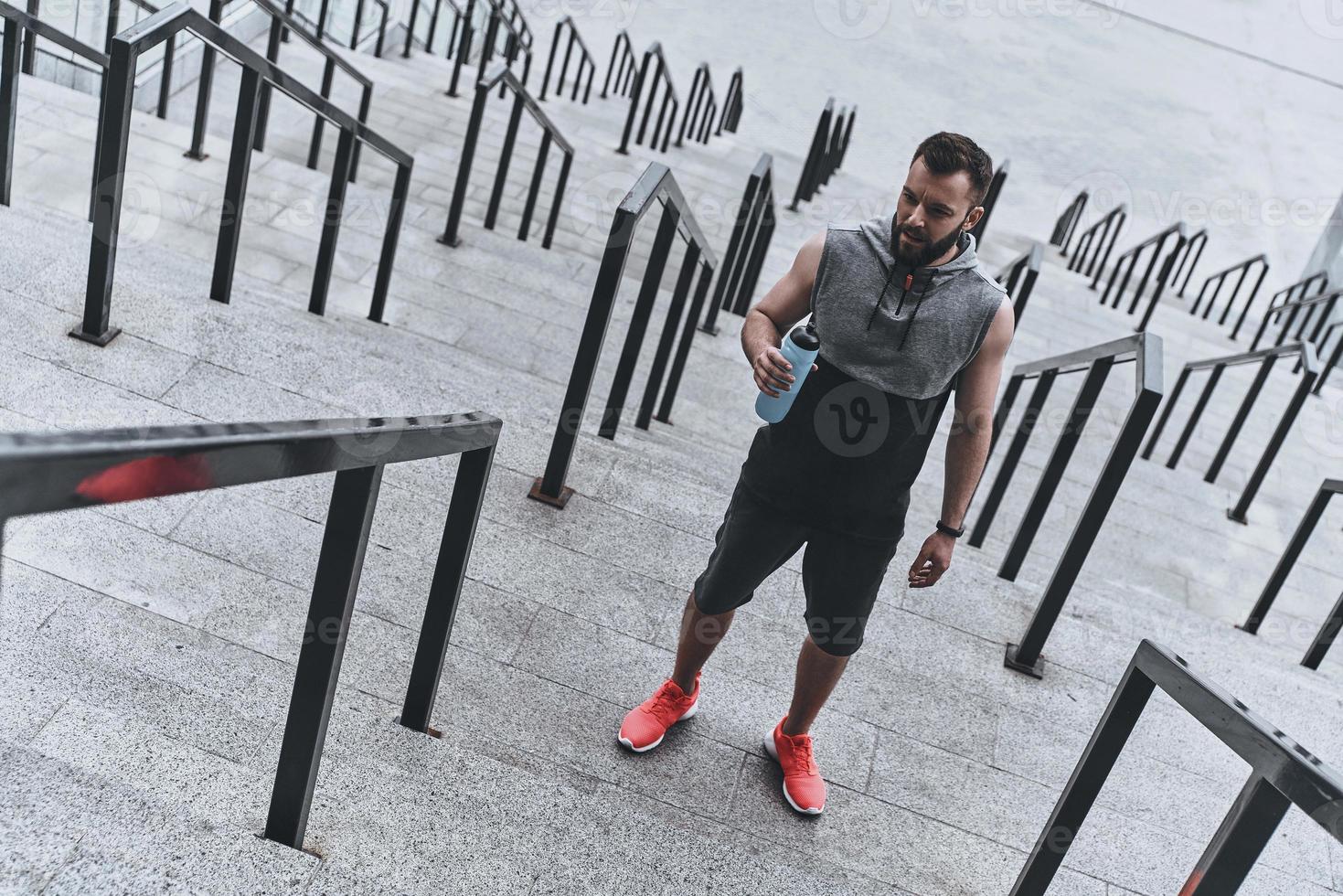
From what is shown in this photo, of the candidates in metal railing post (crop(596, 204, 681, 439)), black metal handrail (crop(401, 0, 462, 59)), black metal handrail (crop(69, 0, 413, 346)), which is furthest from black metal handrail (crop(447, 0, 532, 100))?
metal railing post (crop(596, 204, 681, 439))

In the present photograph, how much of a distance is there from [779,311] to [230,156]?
2342 millimetres

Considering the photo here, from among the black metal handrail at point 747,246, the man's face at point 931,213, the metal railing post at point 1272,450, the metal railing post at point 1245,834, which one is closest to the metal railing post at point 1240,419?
the metal railing post at point 1272,450

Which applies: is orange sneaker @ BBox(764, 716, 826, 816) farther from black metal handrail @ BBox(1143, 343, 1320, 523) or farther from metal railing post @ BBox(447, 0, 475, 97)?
metal railing post @ BBox(447, 0, 475, 97)

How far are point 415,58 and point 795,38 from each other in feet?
24.1

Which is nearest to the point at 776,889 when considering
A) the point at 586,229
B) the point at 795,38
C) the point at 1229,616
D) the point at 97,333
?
the point at 97,333

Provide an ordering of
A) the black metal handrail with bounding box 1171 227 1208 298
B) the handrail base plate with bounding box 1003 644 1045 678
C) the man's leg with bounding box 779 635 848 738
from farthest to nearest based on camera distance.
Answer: the black metal handrail with bounding box 1171 227 1208 298 → the handrail base plate with bounding box 1003 644 1045 678 → the man's leg with bounding box 779 635 848 738

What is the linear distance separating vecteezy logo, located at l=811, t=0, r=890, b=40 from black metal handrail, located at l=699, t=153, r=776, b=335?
11.3 metres

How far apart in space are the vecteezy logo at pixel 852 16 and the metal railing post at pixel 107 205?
15037mm

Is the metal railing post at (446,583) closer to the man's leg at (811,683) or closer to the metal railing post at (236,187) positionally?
the man's leg at (811,683)

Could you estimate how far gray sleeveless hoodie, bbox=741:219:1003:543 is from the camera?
7.38ft

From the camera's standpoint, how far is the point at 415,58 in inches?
419

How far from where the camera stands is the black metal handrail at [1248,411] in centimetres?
586

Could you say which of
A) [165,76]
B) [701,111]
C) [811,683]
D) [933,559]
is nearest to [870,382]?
[933,559]

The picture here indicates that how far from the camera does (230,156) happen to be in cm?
392
